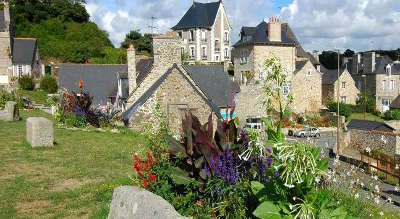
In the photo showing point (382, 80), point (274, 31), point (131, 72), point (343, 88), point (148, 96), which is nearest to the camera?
point (148, 96)

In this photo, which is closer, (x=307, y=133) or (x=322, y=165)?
(x=322, y=165)

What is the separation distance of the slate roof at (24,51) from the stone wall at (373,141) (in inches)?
1268

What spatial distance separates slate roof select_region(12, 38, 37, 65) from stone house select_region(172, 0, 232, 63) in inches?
895

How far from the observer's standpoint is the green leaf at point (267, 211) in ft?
12.7

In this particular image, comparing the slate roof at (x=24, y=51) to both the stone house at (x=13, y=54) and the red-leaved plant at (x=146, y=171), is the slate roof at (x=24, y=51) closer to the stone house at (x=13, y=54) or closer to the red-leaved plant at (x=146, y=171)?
the stone house at (x=13, y=54)

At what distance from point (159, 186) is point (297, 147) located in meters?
2.43

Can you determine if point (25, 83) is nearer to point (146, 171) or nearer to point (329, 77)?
point (329, 77)

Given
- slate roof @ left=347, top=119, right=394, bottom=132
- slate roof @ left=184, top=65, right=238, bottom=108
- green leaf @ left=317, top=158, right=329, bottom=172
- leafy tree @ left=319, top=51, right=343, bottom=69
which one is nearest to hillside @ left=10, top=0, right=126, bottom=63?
slate roof @ left=184, top=65, right=238, bottom=108

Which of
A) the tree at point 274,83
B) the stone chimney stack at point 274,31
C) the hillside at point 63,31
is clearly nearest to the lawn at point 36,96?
the hillside at point 63,31

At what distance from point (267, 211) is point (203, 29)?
2415 inches

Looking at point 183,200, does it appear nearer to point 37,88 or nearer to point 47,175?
point 47,175

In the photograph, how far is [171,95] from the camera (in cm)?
1997

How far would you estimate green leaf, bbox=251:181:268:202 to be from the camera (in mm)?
4191

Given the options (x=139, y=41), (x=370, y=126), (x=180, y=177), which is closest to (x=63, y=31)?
(x=139, y=41)
